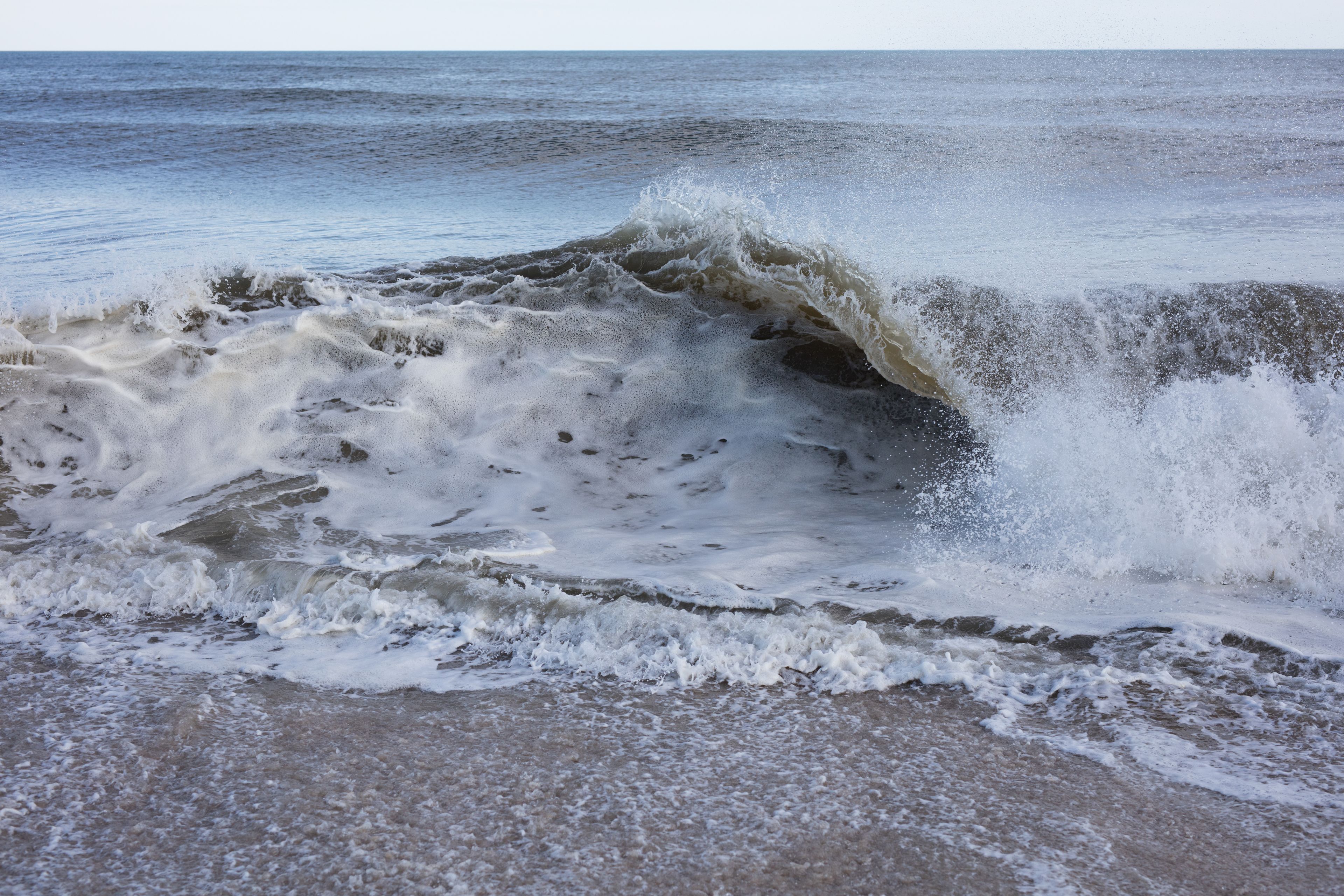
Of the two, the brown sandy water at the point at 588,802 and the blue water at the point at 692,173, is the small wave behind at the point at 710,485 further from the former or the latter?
the blue water at the point at 692,173

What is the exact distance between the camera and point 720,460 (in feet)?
14.1

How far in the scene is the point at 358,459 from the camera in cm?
415

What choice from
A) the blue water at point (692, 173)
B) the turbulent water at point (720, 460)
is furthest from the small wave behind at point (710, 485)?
the blue water at point (692, 173)

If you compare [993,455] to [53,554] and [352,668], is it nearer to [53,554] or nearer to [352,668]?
[352,668]

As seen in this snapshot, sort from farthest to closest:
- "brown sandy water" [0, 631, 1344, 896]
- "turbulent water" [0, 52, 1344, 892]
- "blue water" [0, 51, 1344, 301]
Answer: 1. "blue water" [0, 51, 1344, 301]
2. "turbulent water" [0, 52, 1344, 892]
3. "brown sandy water" [0, 631, 1344, 896]

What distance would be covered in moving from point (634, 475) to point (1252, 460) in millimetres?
2608

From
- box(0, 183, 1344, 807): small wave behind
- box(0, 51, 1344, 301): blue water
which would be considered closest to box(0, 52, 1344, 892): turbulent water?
box(0, 183, 1344, 807): small wave behind

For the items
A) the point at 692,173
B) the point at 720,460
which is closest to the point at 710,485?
the point at 720,460

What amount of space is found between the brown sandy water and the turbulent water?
0.10 meters

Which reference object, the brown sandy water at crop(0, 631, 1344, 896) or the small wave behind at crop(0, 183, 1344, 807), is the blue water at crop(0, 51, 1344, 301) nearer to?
the small wave behind at crop(0, 183, 1344, 807)

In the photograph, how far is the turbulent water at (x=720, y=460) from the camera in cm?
253

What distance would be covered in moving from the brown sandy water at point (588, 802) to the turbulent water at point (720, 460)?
0.10 m

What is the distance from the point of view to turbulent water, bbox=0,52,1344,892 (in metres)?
2.53

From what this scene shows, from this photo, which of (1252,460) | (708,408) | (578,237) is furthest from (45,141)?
(1252,460)
